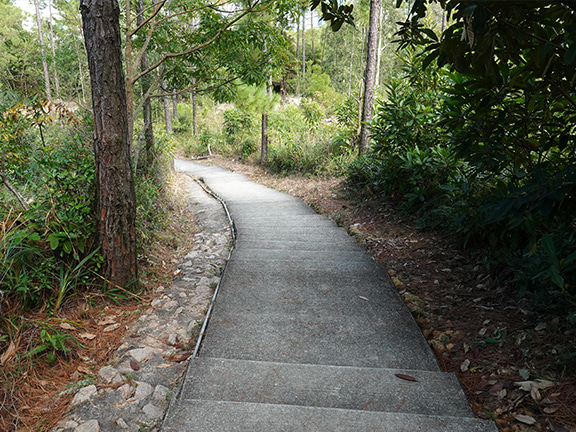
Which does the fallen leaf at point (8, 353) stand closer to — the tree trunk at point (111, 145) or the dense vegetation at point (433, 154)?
the dense vegetation at point (433, 154)

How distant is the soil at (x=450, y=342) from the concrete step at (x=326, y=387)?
0.71 feet

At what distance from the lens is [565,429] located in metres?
1.76

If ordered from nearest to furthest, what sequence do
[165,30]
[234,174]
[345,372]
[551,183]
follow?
[551,183], [345,372], [165,30], [234,174]

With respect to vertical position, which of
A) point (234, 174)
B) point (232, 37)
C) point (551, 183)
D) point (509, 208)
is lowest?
point (234, 174)

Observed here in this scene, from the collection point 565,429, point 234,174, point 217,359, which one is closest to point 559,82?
point 565,429

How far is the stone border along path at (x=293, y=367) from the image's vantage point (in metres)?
1.85

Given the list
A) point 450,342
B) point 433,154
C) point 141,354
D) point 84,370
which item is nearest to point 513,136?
point 450,342

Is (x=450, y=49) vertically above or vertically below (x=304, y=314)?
above

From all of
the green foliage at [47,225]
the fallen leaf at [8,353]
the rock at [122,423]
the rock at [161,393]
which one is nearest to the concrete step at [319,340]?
the rock at [161,393]

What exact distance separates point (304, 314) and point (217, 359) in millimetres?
945

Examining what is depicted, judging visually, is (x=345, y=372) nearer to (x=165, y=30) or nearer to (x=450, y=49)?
(x=450, y=49)

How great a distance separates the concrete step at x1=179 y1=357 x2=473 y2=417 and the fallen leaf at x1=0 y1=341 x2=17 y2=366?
1127mm

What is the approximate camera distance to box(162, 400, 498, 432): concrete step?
1.77 meters

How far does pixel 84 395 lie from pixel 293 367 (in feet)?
4.09
